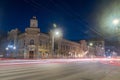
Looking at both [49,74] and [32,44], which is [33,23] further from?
[49,74]

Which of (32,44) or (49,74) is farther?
(32,44)

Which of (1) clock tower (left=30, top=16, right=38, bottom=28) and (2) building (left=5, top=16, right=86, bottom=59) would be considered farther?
(1) clock tower (left=30, top=16, right=38, bottom=28)

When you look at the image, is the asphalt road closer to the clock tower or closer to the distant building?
the clock tower

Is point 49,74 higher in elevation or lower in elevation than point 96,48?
lower

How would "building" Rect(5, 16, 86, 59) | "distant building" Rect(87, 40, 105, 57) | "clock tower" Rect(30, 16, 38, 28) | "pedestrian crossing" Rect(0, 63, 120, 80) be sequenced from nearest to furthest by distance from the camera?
"pedestrian crossing" Rect(0, 63, 120, 80) < "building" Rect(5, 16, 86, 59) < "clock tower" Rect(30, 16, 38, 28) < "distant building" Rect(87, 40, 105, 57)

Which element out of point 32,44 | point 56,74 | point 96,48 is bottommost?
point 56,74

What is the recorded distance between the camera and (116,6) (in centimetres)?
2314

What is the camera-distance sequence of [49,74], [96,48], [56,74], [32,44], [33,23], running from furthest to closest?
[96,48] → [33,23] → [32,44] → [56,74] → [49,74]

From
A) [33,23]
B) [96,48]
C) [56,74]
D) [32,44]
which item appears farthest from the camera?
[96,48]

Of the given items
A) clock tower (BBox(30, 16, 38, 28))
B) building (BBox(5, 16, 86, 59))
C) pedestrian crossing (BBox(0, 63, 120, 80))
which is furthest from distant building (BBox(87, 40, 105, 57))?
pedestrian crossing (BBox(0, 63, 120, 80))

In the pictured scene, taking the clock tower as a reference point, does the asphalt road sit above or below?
below

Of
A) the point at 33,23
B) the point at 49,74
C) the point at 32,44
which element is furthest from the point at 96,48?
the point at 49,74

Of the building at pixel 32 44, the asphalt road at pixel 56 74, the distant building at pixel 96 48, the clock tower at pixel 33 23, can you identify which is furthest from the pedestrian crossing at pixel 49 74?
the distant building at pixel 96 48

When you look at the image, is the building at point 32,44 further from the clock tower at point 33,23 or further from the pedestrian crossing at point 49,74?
the pedestrian crossing at point 49,74
